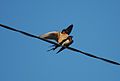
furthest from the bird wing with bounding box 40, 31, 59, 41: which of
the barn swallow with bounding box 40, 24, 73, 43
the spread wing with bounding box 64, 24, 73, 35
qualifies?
the spread wing with bounding box 64, 24, 73, 35

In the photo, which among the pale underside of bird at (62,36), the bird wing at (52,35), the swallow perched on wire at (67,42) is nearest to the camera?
the swallow perched on wire at (67,42)

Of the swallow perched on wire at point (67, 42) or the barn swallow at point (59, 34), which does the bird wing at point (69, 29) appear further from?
the swallow perched on wire at point (67, 42)

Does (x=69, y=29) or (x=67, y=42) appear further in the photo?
(x=69, y=29)

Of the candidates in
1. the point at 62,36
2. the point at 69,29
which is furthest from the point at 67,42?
the point at 69,29

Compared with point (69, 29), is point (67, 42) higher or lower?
lower

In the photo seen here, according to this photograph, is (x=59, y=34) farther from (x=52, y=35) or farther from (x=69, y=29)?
(x=69, y=29)

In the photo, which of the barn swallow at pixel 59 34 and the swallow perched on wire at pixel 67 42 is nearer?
the swallow perched on wire at pixel 67 42

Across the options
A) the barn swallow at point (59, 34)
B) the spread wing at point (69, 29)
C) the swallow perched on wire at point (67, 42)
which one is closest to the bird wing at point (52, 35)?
the barn swallow at point (59, 34)

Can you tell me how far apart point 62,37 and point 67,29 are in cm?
36

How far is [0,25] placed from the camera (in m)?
7.62

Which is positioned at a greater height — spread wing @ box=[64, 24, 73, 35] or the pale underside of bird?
spread wing @ box=[64, 24, 73, 35]

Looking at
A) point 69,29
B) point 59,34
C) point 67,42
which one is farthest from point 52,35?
point 67,42

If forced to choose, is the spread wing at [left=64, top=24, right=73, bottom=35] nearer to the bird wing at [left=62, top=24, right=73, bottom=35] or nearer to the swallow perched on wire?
the bird wing at [left=62, top=24, right=73, bottom=35]

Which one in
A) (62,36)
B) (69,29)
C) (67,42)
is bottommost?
(67,42)
